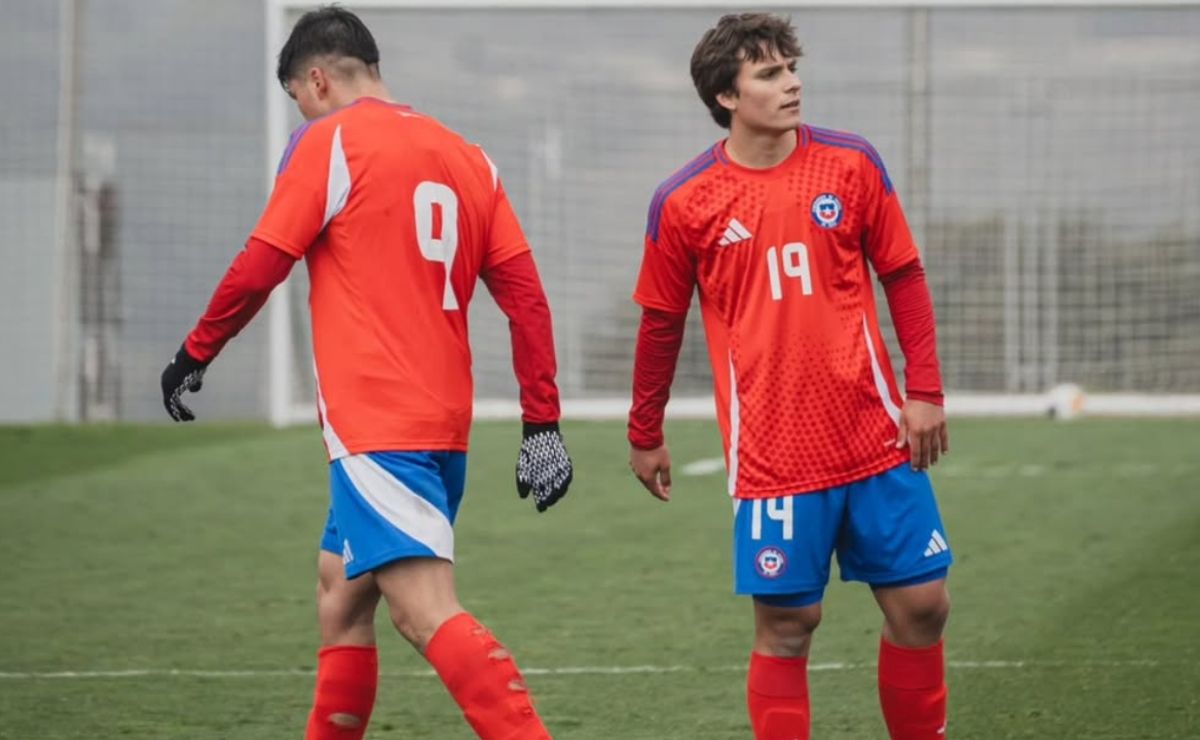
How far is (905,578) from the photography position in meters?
4.55

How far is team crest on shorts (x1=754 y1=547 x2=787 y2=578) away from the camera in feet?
14.9

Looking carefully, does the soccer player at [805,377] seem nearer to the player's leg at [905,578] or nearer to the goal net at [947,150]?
the player's leg at [905,578]

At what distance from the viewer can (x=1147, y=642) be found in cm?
664

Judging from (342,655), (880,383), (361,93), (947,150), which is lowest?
(342,655)

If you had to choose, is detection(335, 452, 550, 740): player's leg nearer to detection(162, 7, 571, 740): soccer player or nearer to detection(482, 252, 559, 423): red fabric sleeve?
detection(162, 7, 571, 740): soccer player

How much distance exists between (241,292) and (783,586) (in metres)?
1.30

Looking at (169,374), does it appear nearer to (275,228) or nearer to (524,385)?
(275,228)

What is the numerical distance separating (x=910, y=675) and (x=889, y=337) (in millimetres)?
11474

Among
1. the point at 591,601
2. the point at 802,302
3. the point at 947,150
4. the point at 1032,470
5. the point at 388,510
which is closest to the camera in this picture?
the point at 388,510

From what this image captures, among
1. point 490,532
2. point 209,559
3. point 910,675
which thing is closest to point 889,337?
point 490,532

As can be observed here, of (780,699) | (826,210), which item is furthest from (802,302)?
(780,699)

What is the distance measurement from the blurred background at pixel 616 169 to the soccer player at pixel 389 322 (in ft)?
36.4

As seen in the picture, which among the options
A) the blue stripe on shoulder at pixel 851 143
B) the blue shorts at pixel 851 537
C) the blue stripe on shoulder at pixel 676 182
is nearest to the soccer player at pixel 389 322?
the blue stripe on shoulder at pixel 676 182

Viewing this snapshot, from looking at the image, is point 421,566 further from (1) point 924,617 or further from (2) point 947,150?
(2) point 947,150
